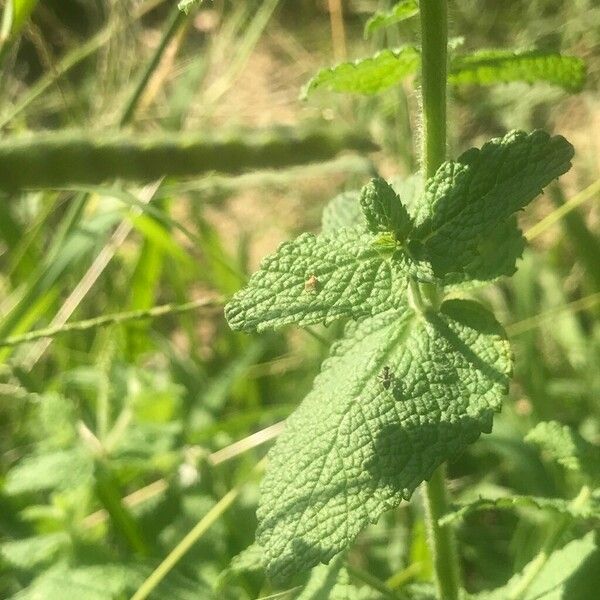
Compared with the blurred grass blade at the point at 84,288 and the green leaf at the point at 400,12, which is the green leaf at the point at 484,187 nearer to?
the green leaf at the point at 400,12

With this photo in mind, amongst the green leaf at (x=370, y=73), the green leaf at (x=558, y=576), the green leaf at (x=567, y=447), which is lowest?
the green leaf at (x=558, y=576)

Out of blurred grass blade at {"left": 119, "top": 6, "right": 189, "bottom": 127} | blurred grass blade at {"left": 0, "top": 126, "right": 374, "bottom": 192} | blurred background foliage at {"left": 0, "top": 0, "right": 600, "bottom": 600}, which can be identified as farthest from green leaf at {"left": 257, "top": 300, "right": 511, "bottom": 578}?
blurred grass blade at {"left": 119, "top": 6, "right": 189, "bottom": 127}

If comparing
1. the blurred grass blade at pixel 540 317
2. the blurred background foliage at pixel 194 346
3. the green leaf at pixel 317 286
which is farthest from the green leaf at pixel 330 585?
the blurred grass blade at pixel 540 317

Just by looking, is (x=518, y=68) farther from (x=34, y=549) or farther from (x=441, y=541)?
(x=34, y=549)

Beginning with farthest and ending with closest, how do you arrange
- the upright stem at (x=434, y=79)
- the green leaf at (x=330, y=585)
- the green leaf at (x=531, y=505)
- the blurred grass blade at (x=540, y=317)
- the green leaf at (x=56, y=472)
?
1. the blurred grass blade at (x=540, y=317)
2. the green leaf at (x=56, y=472)
3. the green leaf at (x=330, y=585)
4. the green leaf at (x=531, y=505)
5. the upright stem at (x=434, y=79)

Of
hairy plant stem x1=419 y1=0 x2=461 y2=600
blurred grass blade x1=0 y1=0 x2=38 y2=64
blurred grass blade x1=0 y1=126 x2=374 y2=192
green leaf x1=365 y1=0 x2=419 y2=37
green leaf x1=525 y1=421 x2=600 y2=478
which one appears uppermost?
blurred grass blade x1=0 y1=0 x2=38 y2=64

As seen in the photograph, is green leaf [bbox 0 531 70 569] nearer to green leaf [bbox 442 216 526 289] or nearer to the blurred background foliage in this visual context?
the blurred background foliage
